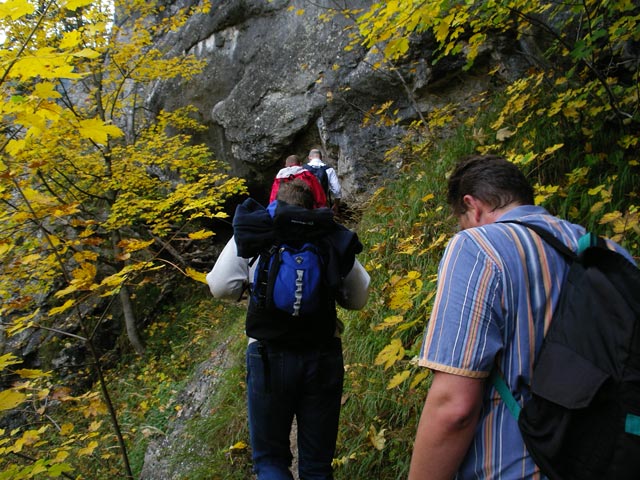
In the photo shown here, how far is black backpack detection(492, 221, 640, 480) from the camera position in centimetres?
89

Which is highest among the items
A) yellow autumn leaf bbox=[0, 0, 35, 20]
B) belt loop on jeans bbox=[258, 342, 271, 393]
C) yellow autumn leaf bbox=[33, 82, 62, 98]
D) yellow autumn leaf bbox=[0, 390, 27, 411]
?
yellow autumn leaf bbox=[0, 0, 35, 20]

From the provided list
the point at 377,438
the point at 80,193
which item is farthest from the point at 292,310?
the point at 80,193

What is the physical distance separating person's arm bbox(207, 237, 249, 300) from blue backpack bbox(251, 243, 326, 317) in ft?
0.54

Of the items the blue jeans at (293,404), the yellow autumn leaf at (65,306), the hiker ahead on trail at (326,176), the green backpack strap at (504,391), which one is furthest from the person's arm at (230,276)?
the hiker ahead on trail at (326,176)

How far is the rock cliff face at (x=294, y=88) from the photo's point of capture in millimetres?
7145

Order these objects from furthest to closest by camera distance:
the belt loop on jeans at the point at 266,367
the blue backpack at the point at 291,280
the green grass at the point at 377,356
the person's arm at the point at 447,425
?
the green grass at the point at 377,356 → the belt loop on jeans at the point at 266,367 → the blue backpack at the point at 291,280 → the person's arm at the point at 447,425

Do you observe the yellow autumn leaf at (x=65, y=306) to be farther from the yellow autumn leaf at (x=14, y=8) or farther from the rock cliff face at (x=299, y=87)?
the rock cliff face at (x=299, y=87)

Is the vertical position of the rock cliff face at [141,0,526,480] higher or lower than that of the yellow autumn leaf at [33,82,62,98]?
higher

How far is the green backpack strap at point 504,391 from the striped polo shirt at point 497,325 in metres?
0.01

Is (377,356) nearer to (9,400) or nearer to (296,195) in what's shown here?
(296,195)

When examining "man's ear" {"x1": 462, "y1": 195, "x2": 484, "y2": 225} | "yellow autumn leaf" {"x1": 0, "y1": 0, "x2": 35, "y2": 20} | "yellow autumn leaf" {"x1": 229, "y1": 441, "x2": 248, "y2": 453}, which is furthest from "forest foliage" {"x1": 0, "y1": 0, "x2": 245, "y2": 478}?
"man's ear" {"x1": 462, "y1": 195, "x2": 484, "y2": 225}

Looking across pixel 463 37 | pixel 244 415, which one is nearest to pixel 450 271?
pixel 244 415

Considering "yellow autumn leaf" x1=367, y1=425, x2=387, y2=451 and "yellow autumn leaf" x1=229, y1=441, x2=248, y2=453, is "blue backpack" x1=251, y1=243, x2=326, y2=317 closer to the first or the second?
"yellow autumn leaf" x1=367, y1=425, x2=387, y2=451

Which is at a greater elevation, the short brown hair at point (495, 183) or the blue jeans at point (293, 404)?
the short brown hair at point (495, 183)
